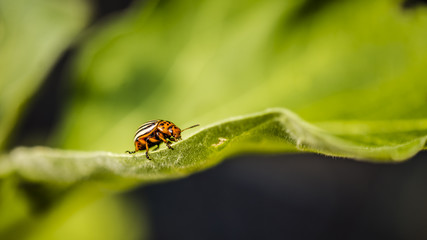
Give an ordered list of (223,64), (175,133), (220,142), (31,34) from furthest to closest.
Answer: (31,34)
(223,64)
(175,133)
(220,142)

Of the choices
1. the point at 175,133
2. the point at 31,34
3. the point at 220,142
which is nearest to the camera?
the point at 220,142

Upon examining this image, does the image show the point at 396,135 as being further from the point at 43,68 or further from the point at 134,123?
the point at 43,68

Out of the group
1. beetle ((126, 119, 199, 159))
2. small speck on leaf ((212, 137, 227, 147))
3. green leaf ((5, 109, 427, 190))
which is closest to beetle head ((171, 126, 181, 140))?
beetle ((126, 119, 199, 159))

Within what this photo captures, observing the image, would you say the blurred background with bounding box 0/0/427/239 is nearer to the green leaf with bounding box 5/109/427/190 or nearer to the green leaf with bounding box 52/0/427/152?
the green leaf with bounding box 52/0/427/152

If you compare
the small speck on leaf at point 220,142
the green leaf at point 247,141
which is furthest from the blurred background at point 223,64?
the small speck on leaf at point 220,142

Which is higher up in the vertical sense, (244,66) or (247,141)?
(244,66)

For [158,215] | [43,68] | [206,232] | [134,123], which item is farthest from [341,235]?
[43,68]

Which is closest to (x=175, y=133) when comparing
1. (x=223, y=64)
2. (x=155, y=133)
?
(x=155, y=133)

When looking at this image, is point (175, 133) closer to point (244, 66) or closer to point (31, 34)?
point (244, 66)

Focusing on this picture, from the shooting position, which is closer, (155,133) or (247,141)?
(247,141)
